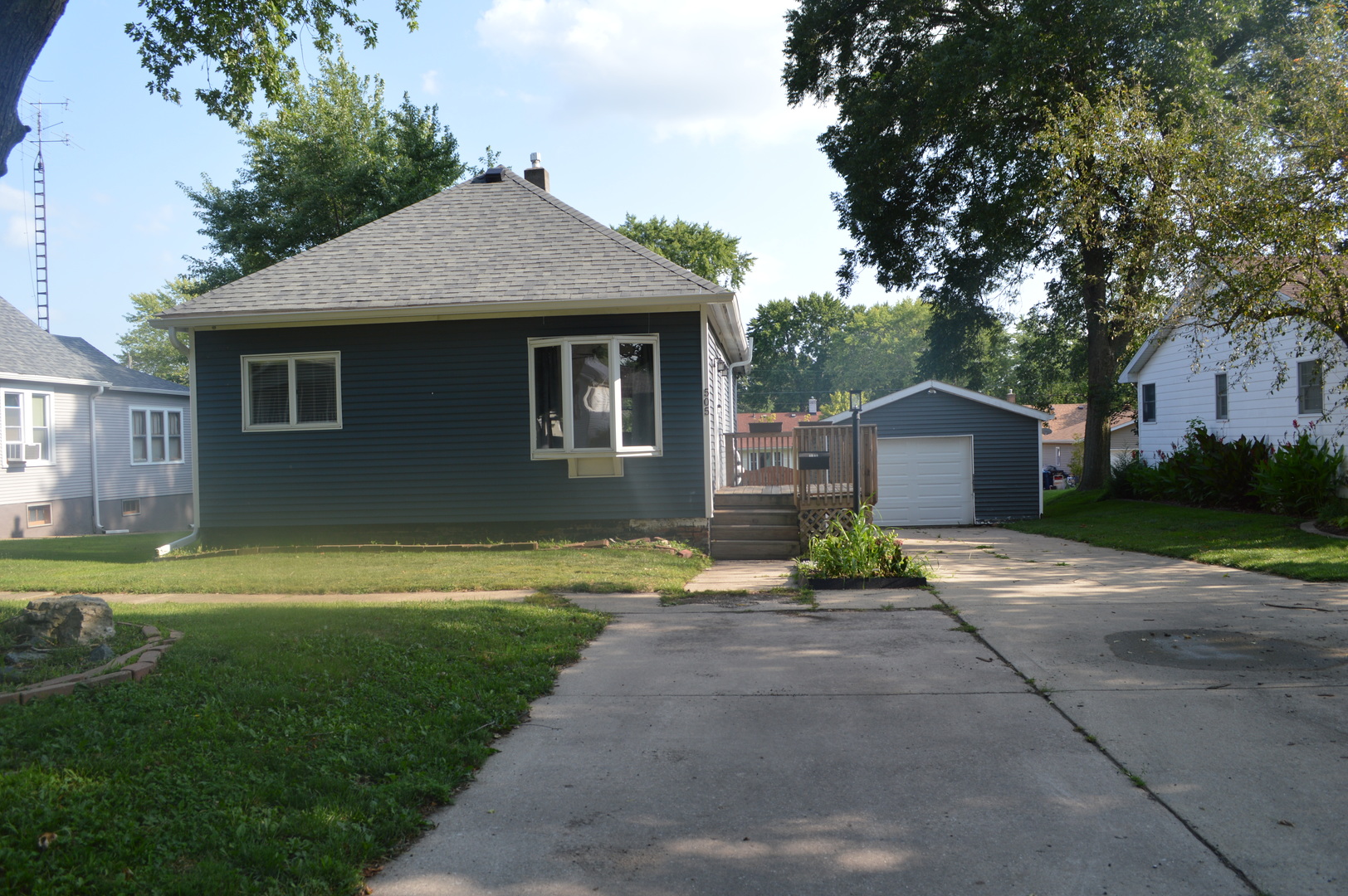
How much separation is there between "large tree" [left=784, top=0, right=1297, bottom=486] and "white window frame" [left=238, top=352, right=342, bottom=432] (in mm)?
11323

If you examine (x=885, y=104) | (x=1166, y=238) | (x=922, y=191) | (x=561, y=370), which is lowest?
(x=561, y=370)

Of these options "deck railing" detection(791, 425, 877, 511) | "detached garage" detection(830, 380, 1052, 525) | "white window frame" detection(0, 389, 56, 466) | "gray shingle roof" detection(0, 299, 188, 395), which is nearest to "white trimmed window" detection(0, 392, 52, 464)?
"white window frame" detection(0, 389, 56, 466)

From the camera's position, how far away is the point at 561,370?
12.2 meters

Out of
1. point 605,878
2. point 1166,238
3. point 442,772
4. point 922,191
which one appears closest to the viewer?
point 605,878

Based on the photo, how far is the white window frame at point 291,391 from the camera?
506 inches

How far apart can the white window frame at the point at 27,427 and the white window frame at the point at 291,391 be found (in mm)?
10271

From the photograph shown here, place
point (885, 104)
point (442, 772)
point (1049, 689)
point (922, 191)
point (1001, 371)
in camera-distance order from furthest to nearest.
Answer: point (1001, 371) → point (922, 191) → point (885, 104) → point (1049, 689) → point (442, 772)

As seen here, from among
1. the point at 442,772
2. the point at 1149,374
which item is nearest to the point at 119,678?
the point at 442,772

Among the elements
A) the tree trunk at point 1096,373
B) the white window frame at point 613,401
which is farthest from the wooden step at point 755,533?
the tree trunk at point 1096,373

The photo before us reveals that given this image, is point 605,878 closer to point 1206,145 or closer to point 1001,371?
point 1206,145

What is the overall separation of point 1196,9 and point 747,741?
838 inches

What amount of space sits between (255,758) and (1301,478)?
17559 millimetres

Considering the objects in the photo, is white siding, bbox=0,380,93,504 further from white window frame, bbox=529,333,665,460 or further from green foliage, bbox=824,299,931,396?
green foliage, bbox=824,299,931,396

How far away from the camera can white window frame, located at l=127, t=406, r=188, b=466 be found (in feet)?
76.4
